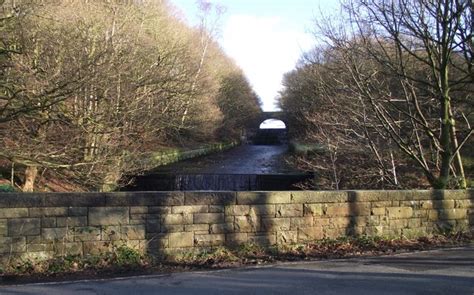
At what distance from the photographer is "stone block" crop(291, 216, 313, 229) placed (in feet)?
30.6

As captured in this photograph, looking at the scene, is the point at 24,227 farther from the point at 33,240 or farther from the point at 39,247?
the point at 39,247

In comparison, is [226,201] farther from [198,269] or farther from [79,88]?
[79,88]

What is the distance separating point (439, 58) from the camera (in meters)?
13.8

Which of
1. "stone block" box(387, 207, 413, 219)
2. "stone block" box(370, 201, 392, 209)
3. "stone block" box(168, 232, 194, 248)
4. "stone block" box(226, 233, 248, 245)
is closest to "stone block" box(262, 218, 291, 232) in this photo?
"stone block" box(226, 233, 248, 245)

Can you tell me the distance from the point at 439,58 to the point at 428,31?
756mm

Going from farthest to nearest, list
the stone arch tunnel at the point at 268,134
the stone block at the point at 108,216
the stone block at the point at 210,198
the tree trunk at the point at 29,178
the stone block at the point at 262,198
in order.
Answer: the stone arch tunnel at the point at 268,134 → the tree trunk at the point at 29,178 → the stone block at the point at 262,198 → the stone block at the point at 210,198 → the stone block at the point at 108,216

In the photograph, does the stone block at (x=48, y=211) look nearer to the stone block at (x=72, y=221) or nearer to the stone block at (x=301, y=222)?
the stone block at (x=72, y=221)

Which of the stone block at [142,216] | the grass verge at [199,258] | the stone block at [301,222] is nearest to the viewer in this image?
the grass verge at [199,258]

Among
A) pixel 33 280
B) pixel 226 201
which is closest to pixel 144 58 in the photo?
pixel 226 201

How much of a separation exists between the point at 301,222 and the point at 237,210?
1255 mm

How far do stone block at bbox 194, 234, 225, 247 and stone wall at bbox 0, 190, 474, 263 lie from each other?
0.05 feet

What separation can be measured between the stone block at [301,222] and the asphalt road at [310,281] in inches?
44.3

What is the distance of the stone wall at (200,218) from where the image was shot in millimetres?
7691

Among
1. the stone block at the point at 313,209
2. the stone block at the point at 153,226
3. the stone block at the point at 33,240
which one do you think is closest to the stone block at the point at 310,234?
the stone block at the point at 313,209
